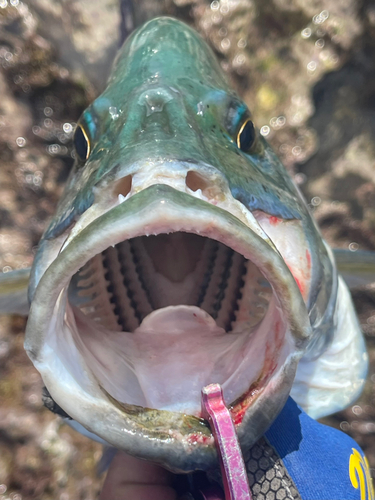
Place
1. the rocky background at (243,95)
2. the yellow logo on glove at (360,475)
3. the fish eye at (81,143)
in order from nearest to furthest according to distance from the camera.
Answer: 1. the yellow logo on glove at (360,475)
2. the fish eye at (81,143)
3. the rocky background at (243,95)

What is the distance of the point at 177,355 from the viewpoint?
0.79 meters

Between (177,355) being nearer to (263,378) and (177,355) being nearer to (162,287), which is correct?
(263,378)

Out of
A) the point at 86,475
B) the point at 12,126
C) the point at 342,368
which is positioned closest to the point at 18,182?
the point at 12,126

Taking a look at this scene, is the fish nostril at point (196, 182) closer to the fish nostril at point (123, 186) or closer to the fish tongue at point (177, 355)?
the fish nostril at point (123, 186)

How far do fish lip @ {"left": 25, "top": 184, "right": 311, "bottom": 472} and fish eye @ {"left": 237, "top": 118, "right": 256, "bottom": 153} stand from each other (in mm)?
421

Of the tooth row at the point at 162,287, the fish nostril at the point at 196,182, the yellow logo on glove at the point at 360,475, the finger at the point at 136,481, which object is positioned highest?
the fish nostril at the point at 196,182

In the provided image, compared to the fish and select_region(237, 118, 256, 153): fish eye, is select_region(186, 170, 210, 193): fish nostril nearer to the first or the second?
the fish

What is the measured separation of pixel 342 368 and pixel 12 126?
6.63ft

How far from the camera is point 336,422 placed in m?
2.11

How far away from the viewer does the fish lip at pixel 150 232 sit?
53cm

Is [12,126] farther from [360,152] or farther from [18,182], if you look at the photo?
[360,152]

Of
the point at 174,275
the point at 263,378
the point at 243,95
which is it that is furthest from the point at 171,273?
the point at 243,95

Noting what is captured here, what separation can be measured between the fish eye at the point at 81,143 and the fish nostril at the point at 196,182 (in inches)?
16.2

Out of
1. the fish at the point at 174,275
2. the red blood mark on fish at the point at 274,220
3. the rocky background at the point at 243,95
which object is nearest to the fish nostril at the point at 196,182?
the fish at the point at 174,275
